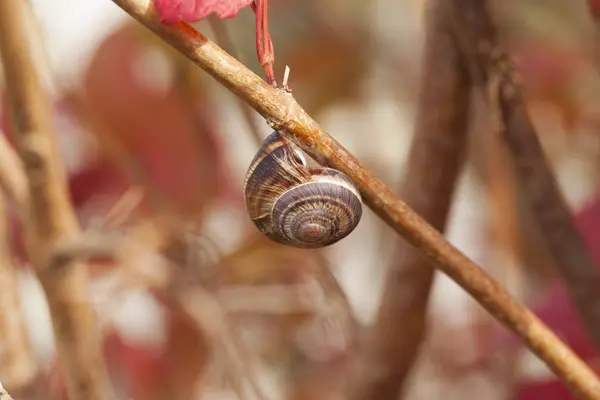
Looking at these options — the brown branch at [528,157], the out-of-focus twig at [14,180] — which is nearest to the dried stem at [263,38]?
the brown branch at [528,157]

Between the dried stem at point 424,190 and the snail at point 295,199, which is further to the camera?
the dried stem at point 424,190

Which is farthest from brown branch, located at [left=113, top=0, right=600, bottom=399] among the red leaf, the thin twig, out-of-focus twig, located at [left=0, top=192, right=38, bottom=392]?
out-of-focus twig, located at [left=0, top=192, right=38, bottom=392]

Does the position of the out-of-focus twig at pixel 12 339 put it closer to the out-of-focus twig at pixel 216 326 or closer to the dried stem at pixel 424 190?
the out-of-focus twig at pixel 216 326

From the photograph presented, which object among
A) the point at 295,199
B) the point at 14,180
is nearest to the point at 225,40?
the point at 14,180

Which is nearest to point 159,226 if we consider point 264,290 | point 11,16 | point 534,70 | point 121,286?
point 121,286

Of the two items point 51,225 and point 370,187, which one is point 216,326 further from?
point 370,187

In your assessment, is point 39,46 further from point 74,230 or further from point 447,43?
point 447,43
